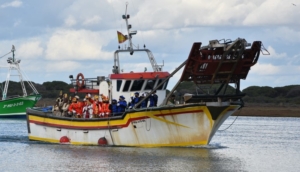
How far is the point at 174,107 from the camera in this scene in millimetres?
30641

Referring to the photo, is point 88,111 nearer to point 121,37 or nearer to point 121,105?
point 121,105

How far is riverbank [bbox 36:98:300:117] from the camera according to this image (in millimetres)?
83706

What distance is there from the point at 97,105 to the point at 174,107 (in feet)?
14.1

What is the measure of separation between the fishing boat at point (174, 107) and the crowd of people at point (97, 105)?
0.99 feet

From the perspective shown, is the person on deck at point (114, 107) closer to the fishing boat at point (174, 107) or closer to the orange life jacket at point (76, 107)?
the fishing boat at point (174, 107)

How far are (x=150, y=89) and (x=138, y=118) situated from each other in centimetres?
305

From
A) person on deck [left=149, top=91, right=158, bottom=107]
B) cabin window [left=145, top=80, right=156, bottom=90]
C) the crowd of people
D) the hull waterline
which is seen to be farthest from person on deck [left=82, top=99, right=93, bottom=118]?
person on deck [left=149, top=91, right=158, bottom=107]

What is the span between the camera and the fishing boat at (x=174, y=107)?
30031mm

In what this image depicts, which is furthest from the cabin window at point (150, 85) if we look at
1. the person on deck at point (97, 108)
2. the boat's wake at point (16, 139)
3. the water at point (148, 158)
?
the boat's wake at point (16, 139)

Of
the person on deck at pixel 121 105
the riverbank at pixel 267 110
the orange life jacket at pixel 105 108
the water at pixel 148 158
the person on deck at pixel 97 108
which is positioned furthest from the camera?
the riverbank at pixel 267 110

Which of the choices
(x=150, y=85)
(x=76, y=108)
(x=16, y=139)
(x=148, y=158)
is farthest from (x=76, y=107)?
(x=16, y=139)

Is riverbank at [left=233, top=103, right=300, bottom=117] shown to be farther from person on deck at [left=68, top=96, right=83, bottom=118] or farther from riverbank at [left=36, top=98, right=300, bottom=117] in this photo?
person on deck at [left=68, top=96, right=83, bottom=118]

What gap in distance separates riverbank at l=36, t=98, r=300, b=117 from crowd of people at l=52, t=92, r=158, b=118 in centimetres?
4637

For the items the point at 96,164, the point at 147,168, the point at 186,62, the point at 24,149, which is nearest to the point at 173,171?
the point at 147,168
